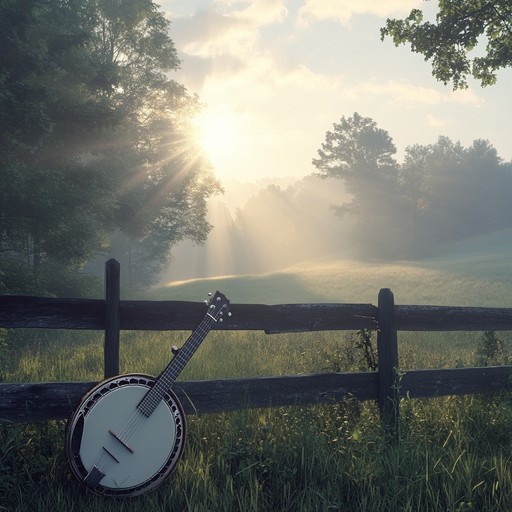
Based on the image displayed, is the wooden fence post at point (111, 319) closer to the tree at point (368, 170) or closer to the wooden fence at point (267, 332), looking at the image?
the wooden fence at point (267, 332)

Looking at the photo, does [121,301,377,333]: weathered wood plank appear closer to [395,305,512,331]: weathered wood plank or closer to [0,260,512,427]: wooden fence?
[0,260,512,427]: wooden fence

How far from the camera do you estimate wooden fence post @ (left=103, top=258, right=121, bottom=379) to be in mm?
5352

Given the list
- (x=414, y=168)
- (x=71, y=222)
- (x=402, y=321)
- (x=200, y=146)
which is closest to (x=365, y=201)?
(x=414, y=168)

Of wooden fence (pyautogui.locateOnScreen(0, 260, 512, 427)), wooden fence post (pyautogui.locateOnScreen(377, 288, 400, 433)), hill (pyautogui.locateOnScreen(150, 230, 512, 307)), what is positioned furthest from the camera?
hill (pyautogui.locateOnScreen(150, 230, 512, 307))

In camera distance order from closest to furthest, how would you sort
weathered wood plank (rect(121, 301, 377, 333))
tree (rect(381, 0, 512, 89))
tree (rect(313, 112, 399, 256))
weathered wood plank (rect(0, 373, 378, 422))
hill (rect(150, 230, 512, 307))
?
weathered wood plank (rect(0, 373, 378, 422)) < weathered wood plank (rect(121, 301, 377, 333)) < tree (rect(381, 0, 512, 89)) < hill (rect(150, 230, 512, 307)) < tree (rect(313, 112, 399, 256))

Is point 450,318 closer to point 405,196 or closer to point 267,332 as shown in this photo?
point 267,332

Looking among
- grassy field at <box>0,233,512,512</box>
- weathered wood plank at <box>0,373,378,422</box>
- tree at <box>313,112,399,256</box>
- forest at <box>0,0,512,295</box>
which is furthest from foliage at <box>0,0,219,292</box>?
tree at <box>313,112,399,256</box>

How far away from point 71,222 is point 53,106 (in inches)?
147

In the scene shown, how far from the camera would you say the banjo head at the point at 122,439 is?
453 centimetres

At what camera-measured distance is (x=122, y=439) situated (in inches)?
182

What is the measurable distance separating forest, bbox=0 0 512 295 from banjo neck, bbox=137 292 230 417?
11.5 metres

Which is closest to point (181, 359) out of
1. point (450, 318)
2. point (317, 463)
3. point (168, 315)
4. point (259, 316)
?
point (168, 315)

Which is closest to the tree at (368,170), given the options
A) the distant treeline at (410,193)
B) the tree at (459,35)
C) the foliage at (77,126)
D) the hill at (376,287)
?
the distant treeline at (410,193)

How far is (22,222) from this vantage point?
16.9m
